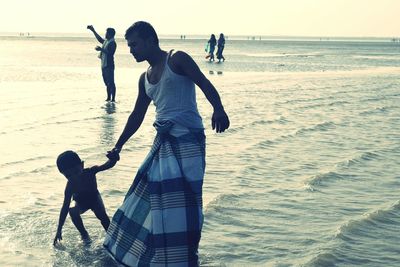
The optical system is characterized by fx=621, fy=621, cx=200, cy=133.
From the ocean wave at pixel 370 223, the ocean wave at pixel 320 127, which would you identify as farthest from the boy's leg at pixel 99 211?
the ocean wave at pixel 320 127

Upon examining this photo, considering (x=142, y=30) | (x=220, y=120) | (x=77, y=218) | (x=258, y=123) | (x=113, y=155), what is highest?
(x=142, y=30)

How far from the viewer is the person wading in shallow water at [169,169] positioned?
421 centimetres

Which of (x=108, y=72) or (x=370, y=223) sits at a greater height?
(x=108, y=72)

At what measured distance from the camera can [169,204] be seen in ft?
13.8

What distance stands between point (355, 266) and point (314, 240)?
2.01ft

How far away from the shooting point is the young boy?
5.20 m

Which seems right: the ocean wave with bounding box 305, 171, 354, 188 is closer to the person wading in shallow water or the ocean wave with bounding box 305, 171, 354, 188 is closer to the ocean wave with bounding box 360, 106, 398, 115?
the person wading in shallow water

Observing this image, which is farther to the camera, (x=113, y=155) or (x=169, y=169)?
(x=113, y=155)

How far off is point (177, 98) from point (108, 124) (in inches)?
309

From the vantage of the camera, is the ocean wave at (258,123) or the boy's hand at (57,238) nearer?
the boy's hand at (57,238)

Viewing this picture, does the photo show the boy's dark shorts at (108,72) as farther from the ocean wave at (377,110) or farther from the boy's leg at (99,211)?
the boy's leg at (99,211)

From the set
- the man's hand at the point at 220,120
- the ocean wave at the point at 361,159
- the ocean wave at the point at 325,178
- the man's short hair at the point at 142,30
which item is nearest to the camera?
the man's hand at the point at 220,120

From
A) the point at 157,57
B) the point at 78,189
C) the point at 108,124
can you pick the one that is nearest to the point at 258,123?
the point at 108,124

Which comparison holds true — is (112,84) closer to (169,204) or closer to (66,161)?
(66,161)
